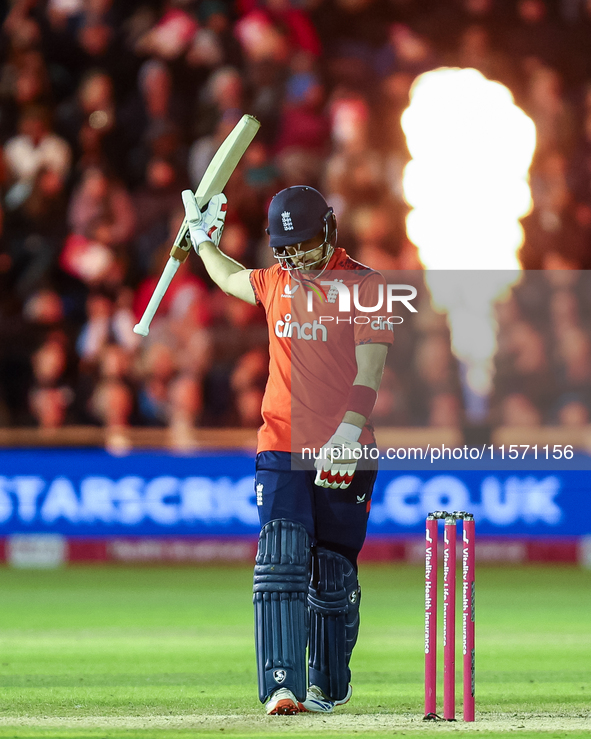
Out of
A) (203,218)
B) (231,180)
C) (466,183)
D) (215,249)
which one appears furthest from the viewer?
(466,183)

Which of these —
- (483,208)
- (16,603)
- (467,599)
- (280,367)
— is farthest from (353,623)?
(483,208)

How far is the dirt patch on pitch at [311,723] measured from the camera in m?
5.46

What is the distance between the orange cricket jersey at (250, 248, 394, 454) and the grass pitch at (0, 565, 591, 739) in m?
1.26

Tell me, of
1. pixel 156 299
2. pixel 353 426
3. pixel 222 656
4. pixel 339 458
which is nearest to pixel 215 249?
pixel 156 299

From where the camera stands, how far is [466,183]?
1452 cm

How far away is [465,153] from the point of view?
14.6 m

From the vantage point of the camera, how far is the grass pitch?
18.7ft

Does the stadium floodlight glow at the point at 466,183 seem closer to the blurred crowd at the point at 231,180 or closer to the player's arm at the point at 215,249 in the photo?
the blurred crowd at the point at 231,180

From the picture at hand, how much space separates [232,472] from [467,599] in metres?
6.97

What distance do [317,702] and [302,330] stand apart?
1673mm

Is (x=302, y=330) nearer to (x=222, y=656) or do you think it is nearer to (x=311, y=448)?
(x=311, y=448)

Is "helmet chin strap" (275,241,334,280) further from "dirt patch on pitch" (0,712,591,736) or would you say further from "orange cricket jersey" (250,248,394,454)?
"dirt patch on pitch" (0,712,591,736)

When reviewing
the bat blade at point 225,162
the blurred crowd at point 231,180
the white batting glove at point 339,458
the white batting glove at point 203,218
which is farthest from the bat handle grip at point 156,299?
the blurred crowd at point 231,180

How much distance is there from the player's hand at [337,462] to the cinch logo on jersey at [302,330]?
20.7 inches
